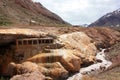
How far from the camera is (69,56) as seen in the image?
43.5 meters

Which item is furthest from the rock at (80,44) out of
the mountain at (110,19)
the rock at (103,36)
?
the mountain at (110,19)

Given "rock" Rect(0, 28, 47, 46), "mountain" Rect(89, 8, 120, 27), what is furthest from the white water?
"mountain" Rect(89, 8, 120, 27)

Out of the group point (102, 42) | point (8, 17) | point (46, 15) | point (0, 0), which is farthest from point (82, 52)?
point (46, 15)

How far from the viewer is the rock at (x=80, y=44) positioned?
157 feet

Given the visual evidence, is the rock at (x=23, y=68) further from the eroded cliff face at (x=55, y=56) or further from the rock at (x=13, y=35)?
the rock at (x=13, y=35)

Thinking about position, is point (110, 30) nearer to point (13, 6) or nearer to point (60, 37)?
point (60, 37)

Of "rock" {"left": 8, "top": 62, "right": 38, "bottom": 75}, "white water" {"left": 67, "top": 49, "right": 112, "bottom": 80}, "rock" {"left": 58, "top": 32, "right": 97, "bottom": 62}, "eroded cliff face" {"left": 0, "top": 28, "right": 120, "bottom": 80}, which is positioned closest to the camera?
"rock" {"left": 8, "top": 62, "right": 38, "bottom": 75}

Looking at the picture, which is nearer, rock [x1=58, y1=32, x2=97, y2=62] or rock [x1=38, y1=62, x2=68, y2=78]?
rock [x1=38, y1=62, x2=68, y2=78]

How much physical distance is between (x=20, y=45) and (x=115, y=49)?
738 inches

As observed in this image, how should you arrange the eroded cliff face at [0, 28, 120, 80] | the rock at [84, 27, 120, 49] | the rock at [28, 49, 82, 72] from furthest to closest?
the rock at [84, 27, 120, 49] < the rock at [28, 49, 82, 72] < the eroded cliff face at [0, 28, 120, 80]

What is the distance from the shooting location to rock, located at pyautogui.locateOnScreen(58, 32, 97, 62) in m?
Answer: 47.8

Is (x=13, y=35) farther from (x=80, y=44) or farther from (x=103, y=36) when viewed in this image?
(x=103, y=36)

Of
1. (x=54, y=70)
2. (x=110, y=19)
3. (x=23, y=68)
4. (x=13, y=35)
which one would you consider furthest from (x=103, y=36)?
(x=110, y=19)

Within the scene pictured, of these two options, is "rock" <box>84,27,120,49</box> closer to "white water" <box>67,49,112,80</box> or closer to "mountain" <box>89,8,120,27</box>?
"white water" <box>67,49,112,80</box>
